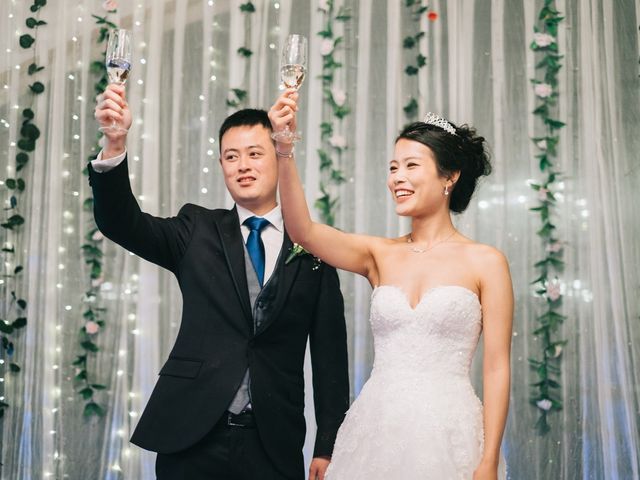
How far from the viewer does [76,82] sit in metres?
3.89

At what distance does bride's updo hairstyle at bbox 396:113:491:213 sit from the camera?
223 centimetres

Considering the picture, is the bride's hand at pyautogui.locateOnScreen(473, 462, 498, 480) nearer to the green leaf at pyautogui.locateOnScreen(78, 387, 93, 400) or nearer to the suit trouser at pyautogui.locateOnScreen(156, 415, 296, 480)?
the suit trouser at pyautogui.locateOnScreen(156, 415, 296, 480)

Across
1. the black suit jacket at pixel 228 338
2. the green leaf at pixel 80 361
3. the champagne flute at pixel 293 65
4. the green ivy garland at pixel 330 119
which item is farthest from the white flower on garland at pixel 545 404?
the champagne flute at pixel 293 65

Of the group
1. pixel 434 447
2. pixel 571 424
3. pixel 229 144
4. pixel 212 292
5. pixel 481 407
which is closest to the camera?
pixel 434 447

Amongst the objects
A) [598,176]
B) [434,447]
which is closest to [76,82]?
[598,176]

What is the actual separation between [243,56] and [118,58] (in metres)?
2.14

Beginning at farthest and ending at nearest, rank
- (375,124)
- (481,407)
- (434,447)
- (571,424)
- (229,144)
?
1. (375,124)
2. (571,424)
3. (229,144)
4. (481,407)
5. (434,447)

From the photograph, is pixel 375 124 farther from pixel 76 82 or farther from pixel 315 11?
pixel 76 82

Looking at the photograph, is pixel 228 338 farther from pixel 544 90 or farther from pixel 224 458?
pixel 544 90

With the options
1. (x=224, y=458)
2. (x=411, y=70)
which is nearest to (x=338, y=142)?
(x=411, y=70)

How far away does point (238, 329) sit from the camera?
7.11ft

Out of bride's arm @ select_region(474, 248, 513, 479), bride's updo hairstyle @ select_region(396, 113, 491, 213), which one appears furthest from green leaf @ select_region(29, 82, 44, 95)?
bride's arm @ select_region(474, 248, 513, 479)

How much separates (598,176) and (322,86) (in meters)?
1.32

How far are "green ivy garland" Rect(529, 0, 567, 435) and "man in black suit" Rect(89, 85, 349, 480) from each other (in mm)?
1496
